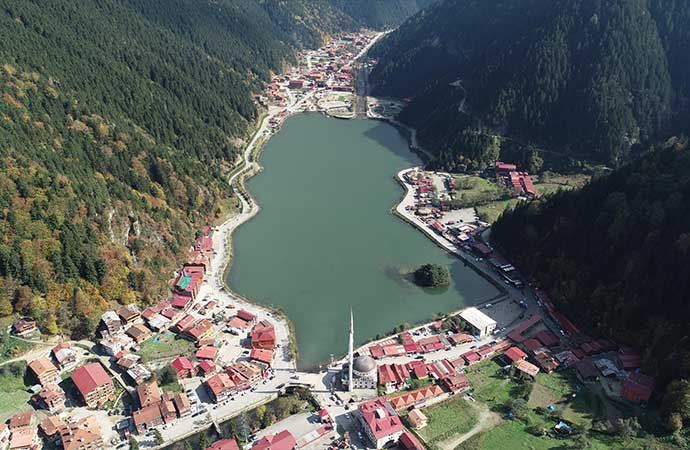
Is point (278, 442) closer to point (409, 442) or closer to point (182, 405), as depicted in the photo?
point (182, 405)

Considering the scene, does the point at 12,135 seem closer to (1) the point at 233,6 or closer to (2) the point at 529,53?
(2) the point at 529,53

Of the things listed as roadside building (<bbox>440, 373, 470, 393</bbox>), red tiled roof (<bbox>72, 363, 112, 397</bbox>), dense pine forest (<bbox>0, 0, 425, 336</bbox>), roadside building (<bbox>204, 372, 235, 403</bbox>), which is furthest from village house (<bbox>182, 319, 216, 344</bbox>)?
roadside building (<bbox>440, 373, 470, 393</bbox>)

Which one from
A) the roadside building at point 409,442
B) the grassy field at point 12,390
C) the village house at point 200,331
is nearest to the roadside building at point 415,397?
the roadside building at point 409,442

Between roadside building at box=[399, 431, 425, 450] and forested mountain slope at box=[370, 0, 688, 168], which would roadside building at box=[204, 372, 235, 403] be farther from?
forested mountain slope at box=[370, 0, 688, 168]

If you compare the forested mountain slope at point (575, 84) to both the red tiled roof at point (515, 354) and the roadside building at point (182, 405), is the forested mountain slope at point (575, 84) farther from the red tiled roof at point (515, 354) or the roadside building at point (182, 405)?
the roadside building at point (182, 405)

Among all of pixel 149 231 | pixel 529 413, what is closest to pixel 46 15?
pixel 149 231
